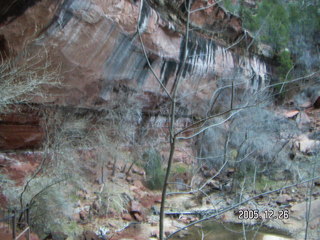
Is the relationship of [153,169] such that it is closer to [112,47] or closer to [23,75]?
[112,47]

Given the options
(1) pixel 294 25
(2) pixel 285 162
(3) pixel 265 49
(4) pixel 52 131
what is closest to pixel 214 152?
(2) pixel 285 162

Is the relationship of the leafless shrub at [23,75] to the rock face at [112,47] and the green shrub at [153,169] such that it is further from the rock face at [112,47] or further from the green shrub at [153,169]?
the green shrub at [153,169]

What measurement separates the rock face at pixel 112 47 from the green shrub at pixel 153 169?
6.14 ft

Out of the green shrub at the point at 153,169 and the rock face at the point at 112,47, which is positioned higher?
the rock face at the point at 112,47

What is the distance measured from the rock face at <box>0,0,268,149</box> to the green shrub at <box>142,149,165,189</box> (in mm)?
1873

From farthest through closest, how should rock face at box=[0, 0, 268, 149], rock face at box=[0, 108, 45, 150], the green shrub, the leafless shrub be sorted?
the green shrub < rock face at box=[0, 108, 45, 150] < rock face at box=[0, 0, 268, 149] < the leafless shrub

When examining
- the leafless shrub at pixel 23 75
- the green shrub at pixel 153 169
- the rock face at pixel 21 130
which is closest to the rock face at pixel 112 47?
the rock face at pixel 21 130

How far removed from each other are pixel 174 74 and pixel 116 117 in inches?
107

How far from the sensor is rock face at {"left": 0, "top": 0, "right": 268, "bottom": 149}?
790 centimetres

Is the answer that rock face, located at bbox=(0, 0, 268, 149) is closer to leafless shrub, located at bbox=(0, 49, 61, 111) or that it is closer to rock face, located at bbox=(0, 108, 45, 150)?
rock face, located at bbox=(0, 108, 45, 150)

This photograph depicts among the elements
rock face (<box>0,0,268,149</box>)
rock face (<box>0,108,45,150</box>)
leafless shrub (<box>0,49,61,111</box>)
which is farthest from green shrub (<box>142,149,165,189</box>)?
leafless shrub (<box>0,49,61,111</box>)

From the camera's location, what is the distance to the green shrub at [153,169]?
12.0 m

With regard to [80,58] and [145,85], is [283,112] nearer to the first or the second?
[145,85]

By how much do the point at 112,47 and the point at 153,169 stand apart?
5016 mm
